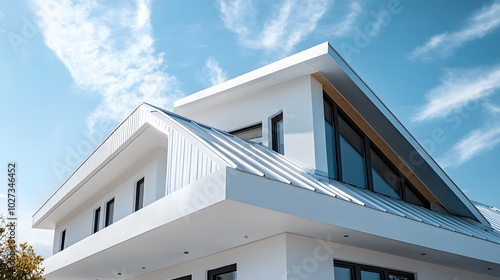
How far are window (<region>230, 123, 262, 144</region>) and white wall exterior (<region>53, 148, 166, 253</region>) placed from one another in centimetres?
169

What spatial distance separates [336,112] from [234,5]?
2942 millimetres

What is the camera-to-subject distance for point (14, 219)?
11.0m

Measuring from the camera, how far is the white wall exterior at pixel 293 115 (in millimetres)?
9617

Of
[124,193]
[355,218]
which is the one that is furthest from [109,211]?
[355,218]

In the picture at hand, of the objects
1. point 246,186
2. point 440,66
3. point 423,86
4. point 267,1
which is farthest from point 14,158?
point 440,66

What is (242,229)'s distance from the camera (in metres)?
7.78

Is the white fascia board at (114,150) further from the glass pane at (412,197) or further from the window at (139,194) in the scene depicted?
the glass pane at (412,197)

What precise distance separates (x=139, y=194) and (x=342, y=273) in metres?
5.17

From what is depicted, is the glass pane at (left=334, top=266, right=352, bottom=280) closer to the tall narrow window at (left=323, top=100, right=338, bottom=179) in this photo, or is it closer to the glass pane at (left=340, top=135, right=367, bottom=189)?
the tall narrow window at (left=323, top=100, right=338, bottom=179)

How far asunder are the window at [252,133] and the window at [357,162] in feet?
4.76

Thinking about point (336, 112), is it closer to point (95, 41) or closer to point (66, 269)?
point (95, 41)

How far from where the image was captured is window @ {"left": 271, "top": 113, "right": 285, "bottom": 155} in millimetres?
10258

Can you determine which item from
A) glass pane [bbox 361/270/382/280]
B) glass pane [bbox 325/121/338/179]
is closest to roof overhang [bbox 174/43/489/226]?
glass pane [bbox 325/121/338/179]

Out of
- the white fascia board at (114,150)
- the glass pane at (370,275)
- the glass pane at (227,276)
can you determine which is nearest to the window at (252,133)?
the white fascia board at (114,150)
